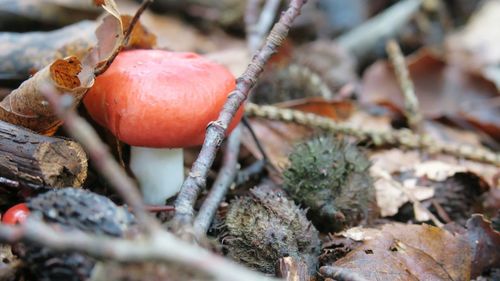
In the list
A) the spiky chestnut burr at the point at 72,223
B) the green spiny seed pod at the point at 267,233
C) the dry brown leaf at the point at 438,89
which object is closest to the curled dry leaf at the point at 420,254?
the green spiny seed pod at the point at 267,233

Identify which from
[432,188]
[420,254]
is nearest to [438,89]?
[432,188]

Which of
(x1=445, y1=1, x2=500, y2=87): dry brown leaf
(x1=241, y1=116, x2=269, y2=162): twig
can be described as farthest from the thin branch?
(x1=445, y1=1, x2=500, y2=87): dry brown leaf

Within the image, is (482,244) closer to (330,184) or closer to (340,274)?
(330,184)

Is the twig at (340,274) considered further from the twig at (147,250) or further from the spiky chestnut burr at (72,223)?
the spiky chestnut burr at (72,223)

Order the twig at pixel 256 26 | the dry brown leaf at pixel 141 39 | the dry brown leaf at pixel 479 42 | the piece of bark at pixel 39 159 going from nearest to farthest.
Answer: the piece of bark at pixel 39 159 → the dry brown leaf at pixel 141 39 → the twig at pixel 256 26 → the dry brown leaf at pixel 479 42

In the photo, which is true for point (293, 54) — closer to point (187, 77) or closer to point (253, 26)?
point (253, 26)

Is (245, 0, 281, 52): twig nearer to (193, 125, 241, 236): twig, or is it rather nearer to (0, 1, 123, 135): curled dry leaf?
(193, 125, 241, 236): twig
